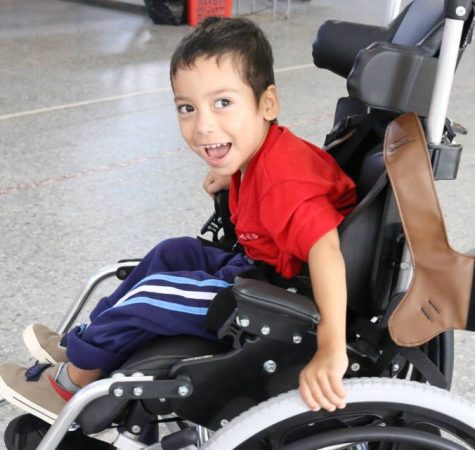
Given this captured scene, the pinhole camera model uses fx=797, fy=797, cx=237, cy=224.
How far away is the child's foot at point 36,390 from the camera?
4.21 feet

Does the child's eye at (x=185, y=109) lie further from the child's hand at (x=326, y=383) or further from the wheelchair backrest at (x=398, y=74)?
the child's hand at (x=326, y=383)

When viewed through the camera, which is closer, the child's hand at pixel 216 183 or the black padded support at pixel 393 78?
the black padded support at pixel 393 78

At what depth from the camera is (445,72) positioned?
1.02m

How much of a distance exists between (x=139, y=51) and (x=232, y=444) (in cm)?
428

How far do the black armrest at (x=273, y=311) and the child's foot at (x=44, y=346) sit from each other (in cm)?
49

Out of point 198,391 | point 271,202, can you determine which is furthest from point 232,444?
point 271,202

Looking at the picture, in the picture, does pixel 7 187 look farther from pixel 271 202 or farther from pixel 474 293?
pixel 474 293

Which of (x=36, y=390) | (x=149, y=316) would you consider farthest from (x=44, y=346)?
(x=149, y=316)

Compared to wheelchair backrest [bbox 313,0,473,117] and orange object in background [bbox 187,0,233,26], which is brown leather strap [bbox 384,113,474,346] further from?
Result: orange object in background [bbox 187,0,233,26]

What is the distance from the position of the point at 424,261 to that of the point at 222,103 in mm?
385

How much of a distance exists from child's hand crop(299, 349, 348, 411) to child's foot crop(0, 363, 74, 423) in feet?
1.43

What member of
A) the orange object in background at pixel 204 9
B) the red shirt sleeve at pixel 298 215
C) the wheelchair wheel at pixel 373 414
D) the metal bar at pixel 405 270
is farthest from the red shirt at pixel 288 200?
the orange object in background at pixel 204 9

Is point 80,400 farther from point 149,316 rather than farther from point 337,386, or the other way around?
point 337,386

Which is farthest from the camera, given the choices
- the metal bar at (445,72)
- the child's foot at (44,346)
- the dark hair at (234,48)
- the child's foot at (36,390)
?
the child's foot at (44,346)
